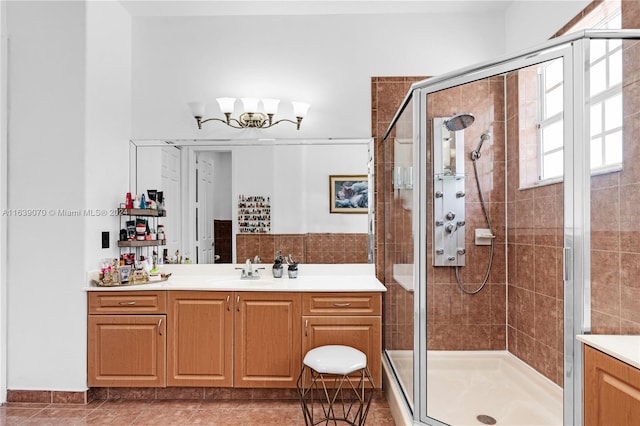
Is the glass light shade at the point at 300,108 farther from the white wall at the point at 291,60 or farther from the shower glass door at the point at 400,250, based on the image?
the shower glass door at the point at 400,250

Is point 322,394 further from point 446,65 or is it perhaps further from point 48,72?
point 48,72

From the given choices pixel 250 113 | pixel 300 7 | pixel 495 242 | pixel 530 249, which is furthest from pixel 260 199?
pixel 530 249

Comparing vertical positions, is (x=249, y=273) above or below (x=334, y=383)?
above

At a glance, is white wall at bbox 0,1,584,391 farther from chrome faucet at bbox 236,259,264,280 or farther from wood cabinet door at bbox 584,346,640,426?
wood cabinet door at bbox 584,346,640,426

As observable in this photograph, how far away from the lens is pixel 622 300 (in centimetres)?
157

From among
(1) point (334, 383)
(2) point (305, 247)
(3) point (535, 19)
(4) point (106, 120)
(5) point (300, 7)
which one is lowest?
(1) point (334, 383)

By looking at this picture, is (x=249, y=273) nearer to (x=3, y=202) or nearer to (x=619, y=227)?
(x=3, y=202)

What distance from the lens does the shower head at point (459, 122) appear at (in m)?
1.93

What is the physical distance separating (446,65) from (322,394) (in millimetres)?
2686

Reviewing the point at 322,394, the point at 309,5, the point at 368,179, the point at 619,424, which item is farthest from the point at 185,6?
the point at 619,424

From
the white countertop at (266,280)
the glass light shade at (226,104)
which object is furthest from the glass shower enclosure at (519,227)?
the glass light shade at (226,104)

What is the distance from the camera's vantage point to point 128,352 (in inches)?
105

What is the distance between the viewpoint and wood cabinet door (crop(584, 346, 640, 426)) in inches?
52.1

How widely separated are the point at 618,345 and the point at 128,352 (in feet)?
8.93
